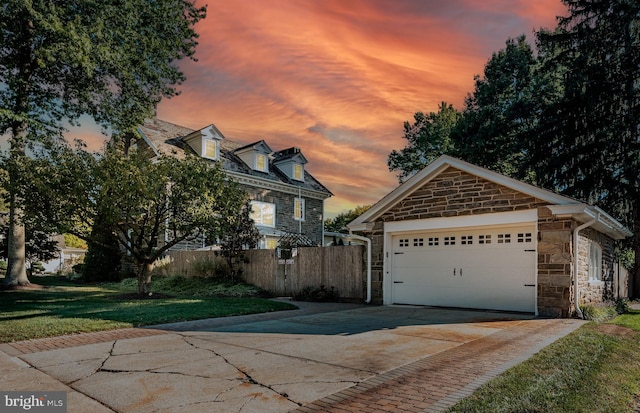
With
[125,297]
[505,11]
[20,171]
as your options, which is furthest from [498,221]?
[20,171]

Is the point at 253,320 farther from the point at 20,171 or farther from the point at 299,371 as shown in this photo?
the point at 20,171

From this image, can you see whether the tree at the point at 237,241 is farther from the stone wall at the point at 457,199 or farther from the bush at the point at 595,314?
the bush at the point at 595,314

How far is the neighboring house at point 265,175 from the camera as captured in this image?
24.8 meters

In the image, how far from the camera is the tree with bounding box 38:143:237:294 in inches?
522

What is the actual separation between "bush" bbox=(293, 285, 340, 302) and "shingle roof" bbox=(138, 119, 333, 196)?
35.8 feet

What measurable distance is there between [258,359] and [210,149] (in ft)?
67.8

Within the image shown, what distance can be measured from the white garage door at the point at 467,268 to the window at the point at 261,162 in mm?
15061

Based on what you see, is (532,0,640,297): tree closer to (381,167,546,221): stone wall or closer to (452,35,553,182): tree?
(452,35,553,182): tree

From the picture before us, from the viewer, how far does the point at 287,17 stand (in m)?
10.1

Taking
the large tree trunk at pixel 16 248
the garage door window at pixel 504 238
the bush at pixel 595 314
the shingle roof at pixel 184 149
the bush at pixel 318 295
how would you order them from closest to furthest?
the bush at pixel 595 314
the garage door window at pixel 504 238
the bush at pixel 318 295
the large tree trunk at pixel 16 248
the shingle roof at pixel 184 149

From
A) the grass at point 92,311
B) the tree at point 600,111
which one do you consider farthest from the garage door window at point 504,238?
the tree at point 600,111

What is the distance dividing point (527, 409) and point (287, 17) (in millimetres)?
9003

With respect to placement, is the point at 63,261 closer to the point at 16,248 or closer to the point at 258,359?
the point at 16,248

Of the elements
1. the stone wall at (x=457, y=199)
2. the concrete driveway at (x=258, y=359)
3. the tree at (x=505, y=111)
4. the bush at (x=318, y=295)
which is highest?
the tree at (x=505, y=111)
